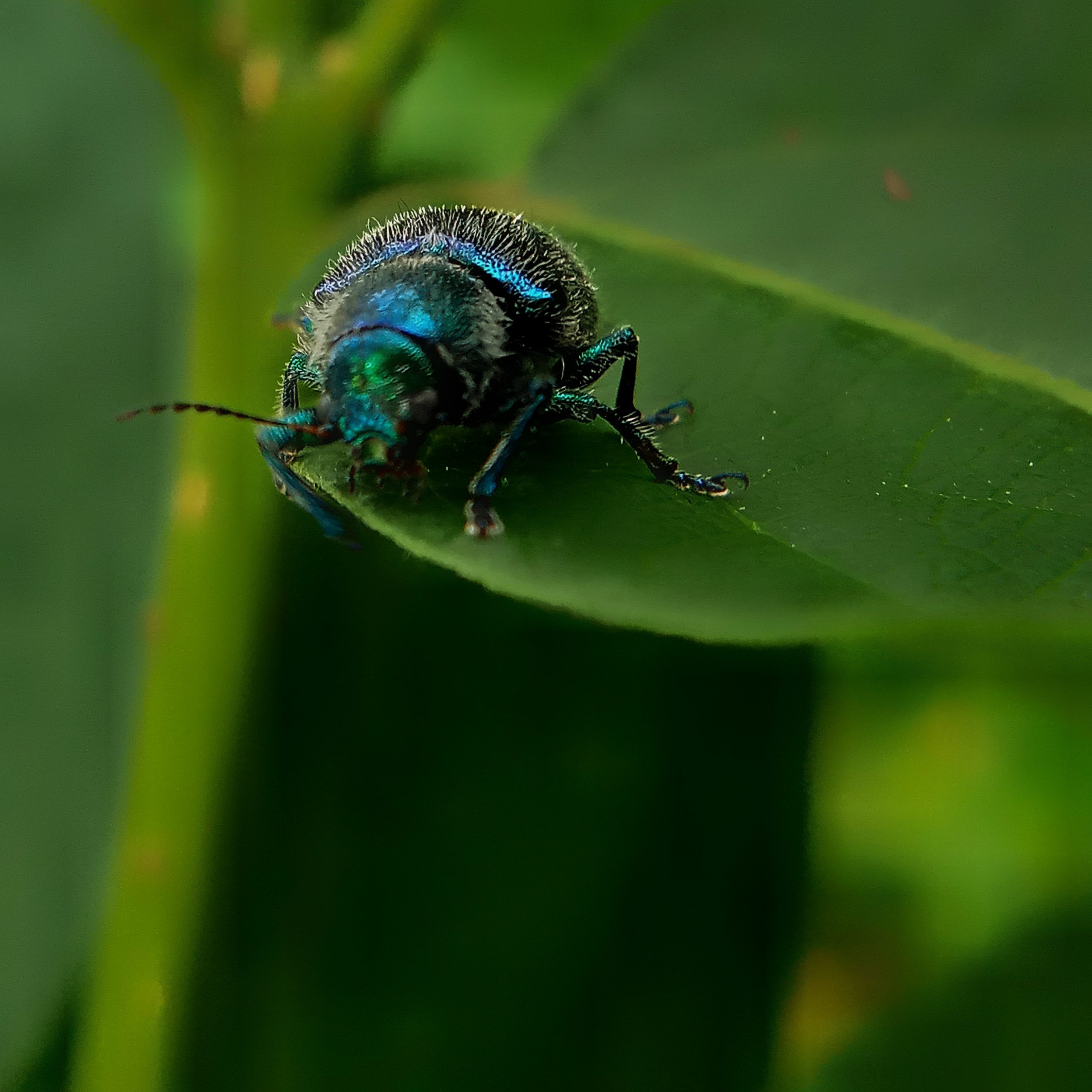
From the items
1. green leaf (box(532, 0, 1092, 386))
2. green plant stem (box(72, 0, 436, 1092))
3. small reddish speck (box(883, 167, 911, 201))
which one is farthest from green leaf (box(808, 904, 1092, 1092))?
small reddish speck (box(883, 167, 911, 201))

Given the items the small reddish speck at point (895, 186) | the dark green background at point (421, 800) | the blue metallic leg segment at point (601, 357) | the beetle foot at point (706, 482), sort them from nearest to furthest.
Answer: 1. the beetle foot at point (706, 482)
2. the blue metallic leg segment at point (601, 357)
3. the small reddish speck at point (895, 186)
4. the dark green background at point (421, 800)

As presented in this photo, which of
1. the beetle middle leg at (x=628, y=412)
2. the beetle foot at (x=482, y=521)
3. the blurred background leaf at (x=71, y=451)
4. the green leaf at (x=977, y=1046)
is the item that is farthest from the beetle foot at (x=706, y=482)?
the green leaf at (x=977, y=1046)

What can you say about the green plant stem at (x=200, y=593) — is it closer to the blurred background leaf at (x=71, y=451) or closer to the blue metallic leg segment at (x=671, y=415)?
the blurred background leaf at (x=71, y=451)

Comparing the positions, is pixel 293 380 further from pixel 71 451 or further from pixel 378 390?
pixel 71 451

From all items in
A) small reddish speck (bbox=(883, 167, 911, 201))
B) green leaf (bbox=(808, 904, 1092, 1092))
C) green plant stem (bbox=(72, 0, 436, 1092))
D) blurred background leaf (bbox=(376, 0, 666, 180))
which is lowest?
green leaf (bbox=(808, 904, 1092, 1092))

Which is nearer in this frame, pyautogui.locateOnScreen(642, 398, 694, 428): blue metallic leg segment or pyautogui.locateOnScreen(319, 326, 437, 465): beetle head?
pyautogui.locateOnScreen(319, 326, 437, 465): beetle head

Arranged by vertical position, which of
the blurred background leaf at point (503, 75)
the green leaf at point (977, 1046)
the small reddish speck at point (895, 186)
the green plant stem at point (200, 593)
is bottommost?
the green leaf at point (977, 1046)

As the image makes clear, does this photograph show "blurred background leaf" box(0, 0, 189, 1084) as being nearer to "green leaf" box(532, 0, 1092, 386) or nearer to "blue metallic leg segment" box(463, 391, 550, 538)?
"blue metallic leg segment" box(463, 391, 550, 538)

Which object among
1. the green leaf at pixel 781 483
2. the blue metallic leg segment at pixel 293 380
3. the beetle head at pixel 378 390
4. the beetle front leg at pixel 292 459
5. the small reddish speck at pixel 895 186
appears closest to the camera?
the green leaf at pixel 781 483
